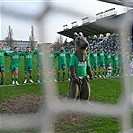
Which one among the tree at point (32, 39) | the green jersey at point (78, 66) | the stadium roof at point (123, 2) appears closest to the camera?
the tree at point (32, 39)

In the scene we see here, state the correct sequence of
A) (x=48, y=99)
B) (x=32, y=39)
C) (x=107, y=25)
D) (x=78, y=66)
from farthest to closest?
(x=78, y=66), (x=107, y=25), (x=48, y=99), (x=32, y=39)

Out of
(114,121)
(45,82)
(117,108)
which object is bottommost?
(114,121)

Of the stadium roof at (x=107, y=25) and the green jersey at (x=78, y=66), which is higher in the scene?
the stadium roof at (x=107, y=25)

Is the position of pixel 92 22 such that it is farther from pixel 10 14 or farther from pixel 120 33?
pixel 10 14

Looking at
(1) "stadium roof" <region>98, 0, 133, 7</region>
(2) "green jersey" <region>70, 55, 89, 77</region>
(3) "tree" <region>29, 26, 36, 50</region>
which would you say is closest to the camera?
(3) "tree" <region>29, 26, 36, 50</region>

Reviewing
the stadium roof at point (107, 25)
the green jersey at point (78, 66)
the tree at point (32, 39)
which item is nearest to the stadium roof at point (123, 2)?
the stadium roof at point (107, 25)

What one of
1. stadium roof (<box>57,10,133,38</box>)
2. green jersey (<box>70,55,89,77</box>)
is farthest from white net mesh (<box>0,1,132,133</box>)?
green jersey (<box>70,55,89,77</box>)

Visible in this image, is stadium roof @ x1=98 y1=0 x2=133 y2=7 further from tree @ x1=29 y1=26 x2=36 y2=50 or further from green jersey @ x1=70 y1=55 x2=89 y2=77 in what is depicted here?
green jersey @ x1=70 y1=55 x2=89 y2=77

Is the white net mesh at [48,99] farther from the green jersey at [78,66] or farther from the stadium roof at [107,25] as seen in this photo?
the green jersey at [78,66]

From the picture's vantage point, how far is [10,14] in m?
0.52

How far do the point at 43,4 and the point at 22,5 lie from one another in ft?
0.22

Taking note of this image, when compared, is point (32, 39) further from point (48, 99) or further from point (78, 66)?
point (78, 66)

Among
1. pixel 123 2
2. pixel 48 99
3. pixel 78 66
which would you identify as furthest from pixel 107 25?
pixel 78 66

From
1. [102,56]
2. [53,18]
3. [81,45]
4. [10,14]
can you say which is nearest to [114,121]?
[81,45]
